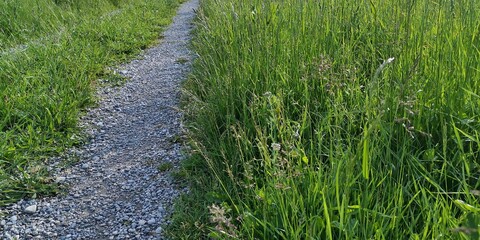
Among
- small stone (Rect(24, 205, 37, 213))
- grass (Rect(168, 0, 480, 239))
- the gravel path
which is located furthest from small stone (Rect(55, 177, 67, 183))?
grass (Rect(168, 0, 480, 239))

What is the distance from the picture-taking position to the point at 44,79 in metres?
5.18

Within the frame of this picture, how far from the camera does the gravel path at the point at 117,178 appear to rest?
2.96 m

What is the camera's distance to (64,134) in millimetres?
4410

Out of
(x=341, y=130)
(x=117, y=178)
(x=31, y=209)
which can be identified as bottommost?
(x=117, y=178)

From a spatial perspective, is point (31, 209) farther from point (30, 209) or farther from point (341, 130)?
point (341, 130)

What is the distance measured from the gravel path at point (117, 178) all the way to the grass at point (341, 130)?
33 centimetres

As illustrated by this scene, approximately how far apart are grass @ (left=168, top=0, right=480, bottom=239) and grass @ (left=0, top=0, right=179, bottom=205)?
1.48 meters

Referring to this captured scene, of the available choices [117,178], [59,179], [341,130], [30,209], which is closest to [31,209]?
[30,209]

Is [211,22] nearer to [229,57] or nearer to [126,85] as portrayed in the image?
[126,85]

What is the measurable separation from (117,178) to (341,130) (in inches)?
81.5

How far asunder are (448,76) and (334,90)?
757 mm

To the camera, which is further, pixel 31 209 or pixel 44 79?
pixel 44 79

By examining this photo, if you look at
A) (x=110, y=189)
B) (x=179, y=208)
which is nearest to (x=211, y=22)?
(x=110, y=189)

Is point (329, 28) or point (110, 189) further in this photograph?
point (329, 28)
